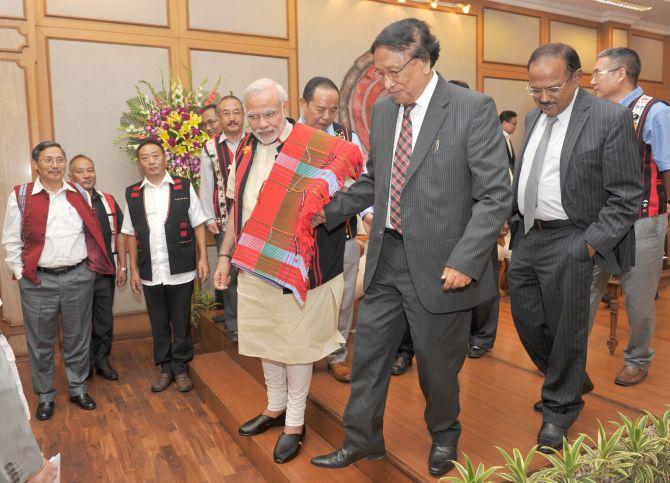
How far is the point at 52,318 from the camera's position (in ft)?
10.9

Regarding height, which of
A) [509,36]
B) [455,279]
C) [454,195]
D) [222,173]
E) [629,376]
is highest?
[509,36]

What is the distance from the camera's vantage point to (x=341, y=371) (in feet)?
9.50

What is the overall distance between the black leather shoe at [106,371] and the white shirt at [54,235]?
0.88m

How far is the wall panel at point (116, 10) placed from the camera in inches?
174

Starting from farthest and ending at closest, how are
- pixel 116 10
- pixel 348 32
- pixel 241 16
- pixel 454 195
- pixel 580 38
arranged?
1. pixel 580 38
2. pixel 348 32
3. pixel 241 16
4. pixel 116 10
5. pixel 454 195

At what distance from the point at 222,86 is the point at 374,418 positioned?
12.6 ft

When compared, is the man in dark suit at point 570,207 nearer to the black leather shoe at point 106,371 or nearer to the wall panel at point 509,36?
the black leather shoe at point 106,371

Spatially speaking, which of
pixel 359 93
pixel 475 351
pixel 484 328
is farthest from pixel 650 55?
pixel 475 351

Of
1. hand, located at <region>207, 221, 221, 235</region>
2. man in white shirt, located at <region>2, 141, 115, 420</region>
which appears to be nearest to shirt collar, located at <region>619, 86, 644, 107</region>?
hand, located at <region>207, 221, 221, 235</region>

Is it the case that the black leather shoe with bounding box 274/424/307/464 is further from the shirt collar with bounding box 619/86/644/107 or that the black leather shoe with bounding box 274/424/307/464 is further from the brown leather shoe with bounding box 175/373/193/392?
the shirt collar with bounding box 619/86/644/107

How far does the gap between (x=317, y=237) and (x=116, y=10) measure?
A: 3.46 m

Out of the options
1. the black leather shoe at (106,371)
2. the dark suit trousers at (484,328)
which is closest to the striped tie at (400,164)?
the dark suit trousers at (484,328)

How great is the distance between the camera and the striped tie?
1877 mm

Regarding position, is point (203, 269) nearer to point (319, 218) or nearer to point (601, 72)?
point (319, 218)
